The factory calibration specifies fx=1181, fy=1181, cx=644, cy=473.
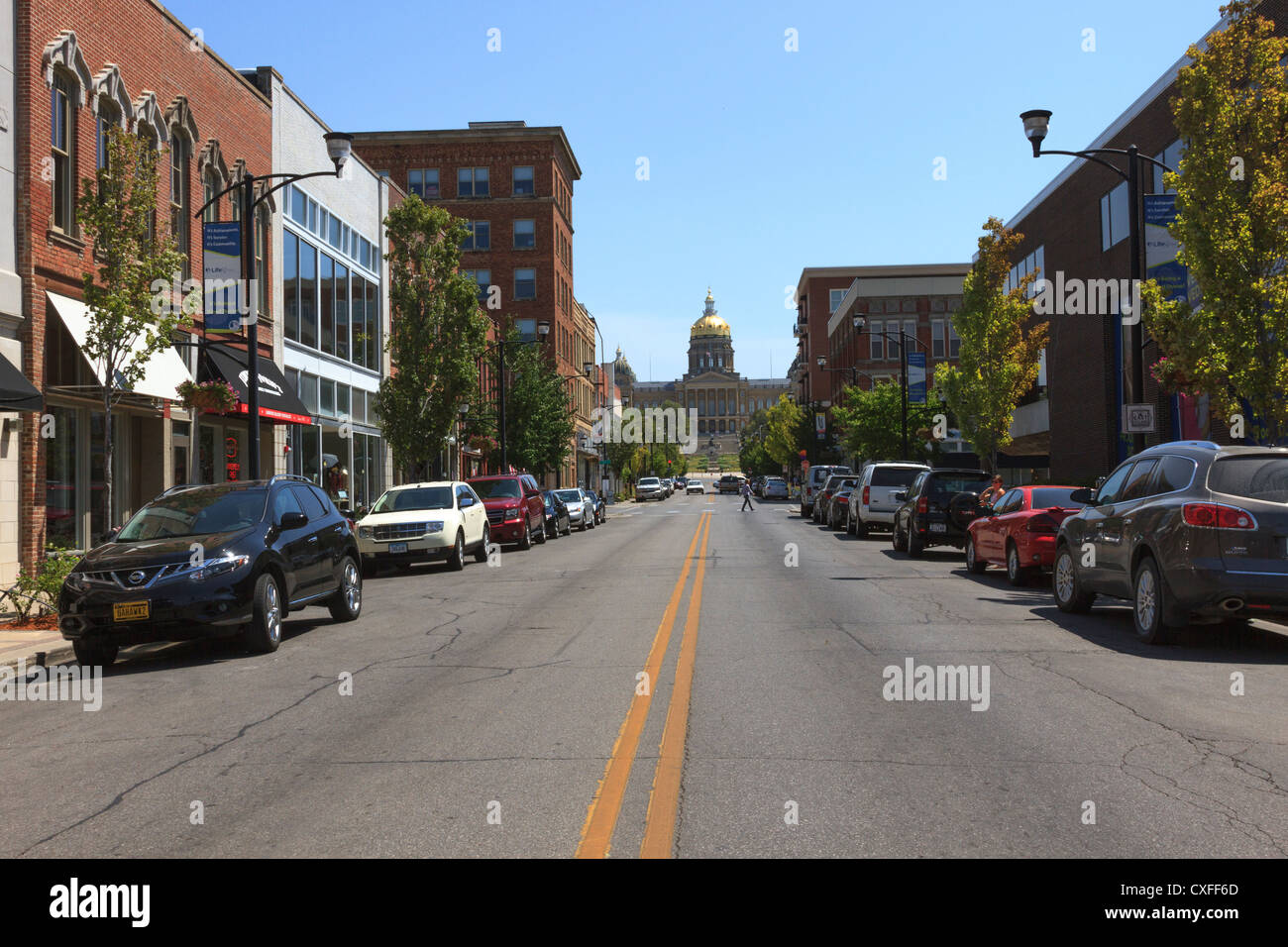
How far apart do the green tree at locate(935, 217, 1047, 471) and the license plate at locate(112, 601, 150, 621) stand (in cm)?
3057

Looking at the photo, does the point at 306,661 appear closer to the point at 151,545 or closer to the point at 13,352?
the point at 151,545

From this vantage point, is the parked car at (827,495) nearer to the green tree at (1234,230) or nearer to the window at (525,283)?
the green tree at (1234,230)

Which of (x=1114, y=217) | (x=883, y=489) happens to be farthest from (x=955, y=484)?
(x=1114, y=217)

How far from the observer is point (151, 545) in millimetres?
10984

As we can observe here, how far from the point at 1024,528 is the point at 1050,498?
2.18 ft

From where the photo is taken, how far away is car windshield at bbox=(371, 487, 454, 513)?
22000mm

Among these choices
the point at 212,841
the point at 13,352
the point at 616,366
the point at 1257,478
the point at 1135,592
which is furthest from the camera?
the point at 616,366

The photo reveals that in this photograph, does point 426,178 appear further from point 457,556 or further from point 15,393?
point 15,393

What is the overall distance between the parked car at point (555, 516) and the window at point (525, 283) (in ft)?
119

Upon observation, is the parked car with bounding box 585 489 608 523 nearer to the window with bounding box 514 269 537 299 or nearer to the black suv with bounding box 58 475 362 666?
the window with bounding box 514 269 537 299

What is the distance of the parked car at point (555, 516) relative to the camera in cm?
3444

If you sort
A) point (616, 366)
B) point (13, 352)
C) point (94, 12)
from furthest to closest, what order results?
point (616, 366), point (94, 12), point (13, 352)
